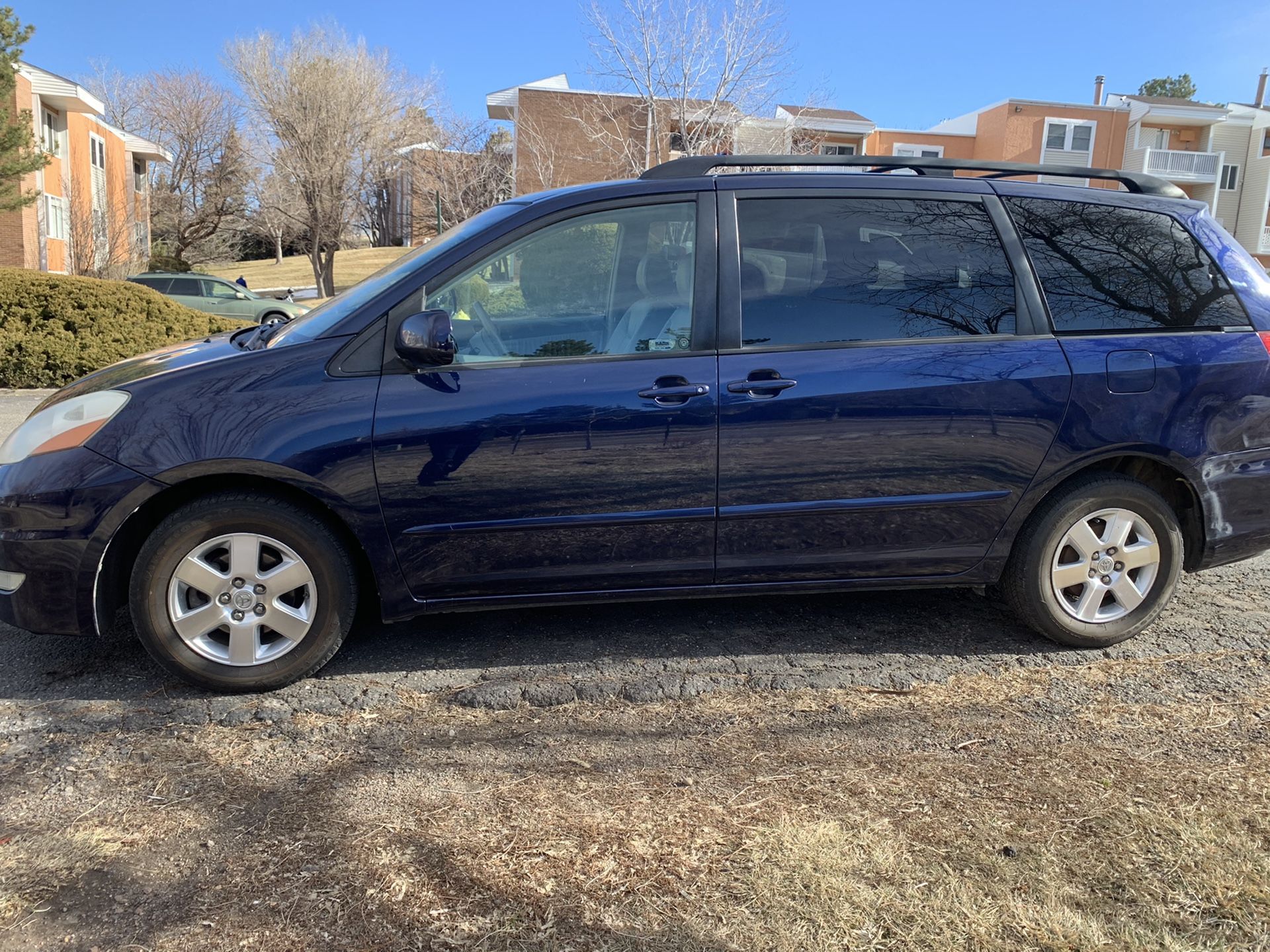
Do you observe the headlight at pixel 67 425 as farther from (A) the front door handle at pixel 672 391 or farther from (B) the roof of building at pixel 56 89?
(B) the roof of building at pixel 56 89

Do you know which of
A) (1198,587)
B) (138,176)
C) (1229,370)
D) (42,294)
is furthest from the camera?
(138,176)

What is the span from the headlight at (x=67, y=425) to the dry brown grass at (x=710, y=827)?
3.49 ft

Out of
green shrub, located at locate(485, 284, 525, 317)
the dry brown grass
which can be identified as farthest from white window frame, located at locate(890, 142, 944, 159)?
the dry brown grass

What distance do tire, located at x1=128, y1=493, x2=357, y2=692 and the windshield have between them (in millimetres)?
668

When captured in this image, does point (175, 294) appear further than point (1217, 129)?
No

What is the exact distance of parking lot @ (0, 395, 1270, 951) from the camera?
222 centimetres

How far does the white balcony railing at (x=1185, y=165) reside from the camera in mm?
43781

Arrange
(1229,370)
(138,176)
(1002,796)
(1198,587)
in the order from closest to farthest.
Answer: (1002,796)
(1229,370)
(1198,587)
(138,176)

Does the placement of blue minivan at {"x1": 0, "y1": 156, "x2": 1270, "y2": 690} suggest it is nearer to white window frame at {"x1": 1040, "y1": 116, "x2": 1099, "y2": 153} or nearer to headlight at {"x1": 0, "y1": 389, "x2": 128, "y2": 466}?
headlight at {"x1": 0, "y1": 389, "x2": 128, "y2": 466}

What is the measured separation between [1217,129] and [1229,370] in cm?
5203

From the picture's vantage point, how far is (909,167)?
3977mm

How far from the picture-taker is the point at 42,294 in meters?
11.9

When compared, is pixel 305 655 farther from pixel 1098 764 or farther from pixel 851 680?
pixel 1098 764

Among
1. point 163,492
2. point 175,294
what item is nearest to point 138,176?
point 175,294
